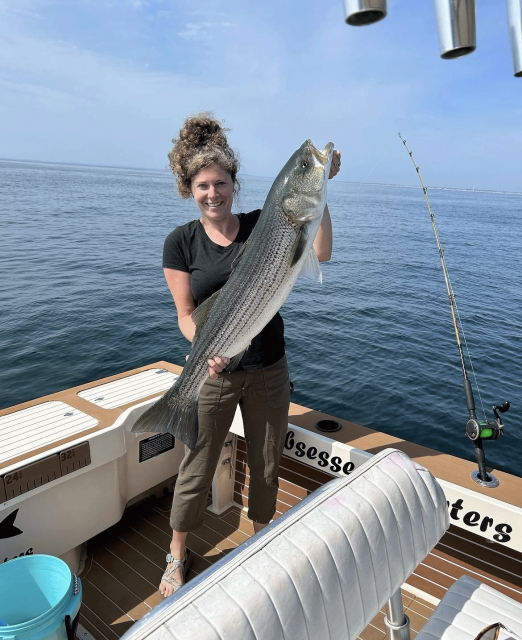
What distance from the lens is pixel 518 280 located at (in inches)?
737

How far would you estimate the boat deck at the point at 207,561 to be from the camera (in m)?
3.19

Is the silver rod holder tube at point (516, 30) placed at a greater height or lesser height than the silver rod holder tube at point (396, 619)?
greater

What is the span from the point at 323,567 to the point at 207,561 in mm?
2390

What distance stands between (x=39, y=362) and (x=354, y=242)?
1930 cm

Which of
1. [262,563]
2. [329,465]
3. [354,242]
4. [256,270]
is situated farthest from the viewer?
[354,242]

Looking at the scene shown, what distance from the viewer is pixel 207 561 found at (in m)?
3.78

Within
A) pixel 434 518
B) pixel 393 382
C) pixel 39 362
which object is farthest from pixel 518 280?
pixel 434 518

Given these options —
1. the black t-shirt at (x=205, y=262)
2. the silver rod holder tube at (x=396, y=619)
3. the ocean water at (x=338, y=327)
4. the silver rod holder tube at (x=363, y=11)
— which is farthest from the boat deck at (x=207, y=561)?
the silver rod holder tube at (x=363, y=11)

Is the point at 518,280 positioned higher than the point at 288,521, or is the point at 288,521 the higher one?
the point at 288,521

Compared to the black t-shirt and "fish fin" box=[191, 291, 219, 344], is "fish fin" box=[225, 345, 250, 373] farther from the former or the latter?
"fish fin" box=[191, 291, 219, 344]

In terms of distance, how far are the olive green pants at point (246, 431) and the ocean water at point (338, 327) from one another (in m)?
1.63

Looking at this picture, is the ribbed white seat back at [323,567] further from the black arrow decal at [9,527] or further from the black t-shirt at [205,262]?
the black arrow decal at [9,527]

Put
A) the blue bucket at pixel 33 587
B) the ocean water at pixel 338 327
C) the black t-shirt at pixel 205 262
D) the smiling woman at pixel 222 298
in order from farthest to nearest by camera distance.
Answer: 1. the ocean water at pixel 338 327
2. the black t-shirt at pixel 205 262
3. the blue bucket at pixel 33 587
4. the smiling woman at pixel 222 298

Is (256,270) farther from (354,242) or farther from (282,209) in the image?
(354,242)
